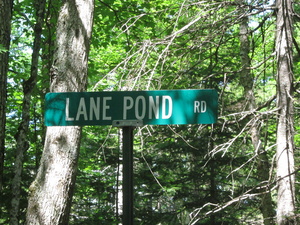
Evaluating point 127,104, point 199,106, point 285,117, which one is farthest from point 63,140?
point 285,117

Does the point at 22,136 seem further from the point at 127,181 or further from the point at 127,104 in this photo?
the point at 127,181

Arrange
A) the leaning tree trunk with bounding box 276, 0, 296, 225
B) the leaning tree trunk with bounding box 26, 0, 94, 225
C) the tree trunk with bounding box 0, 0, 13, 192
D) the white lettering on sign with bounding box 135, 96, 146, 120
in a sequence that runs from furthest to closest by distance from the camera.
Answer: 1. the tree trunk with bounding box 0, 0, 13, 192
2. the leaning tree trunk with bounding box 276, 0, 296, 225
3. the leaning tree trunk with bounding box 26, 0, 94, 225
4. the white lettering on sign with bounding box 135, 96, 146, 120

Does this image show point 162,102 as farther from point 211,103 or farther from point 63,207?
point 63,207

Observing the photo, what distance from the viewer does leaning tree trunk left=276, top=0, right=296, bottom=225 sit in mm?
3764

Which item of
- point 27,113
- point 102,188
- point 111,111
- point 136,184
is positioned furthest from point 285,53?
point 102,188

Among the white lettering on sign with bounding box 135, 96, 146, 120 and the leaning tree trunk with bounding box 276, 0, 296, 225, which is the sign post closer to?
the white lettering on sign with bounding box 135, 96, 146, 120

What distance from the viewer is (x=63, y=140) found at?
3.37 meters

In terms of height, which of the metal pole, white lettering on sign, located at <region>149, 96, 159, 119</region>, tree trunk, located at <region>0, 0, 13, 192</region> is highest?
tree trunk, located at <region>0, 0, 13, 192</region>

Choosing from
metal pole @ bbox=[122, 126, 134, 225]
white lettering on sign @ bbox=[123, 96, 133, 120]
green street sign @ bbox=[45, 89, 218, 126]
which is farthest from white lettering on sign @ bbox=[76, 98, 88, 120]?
metal pole @ bbox=[122, 126, 134, 225]

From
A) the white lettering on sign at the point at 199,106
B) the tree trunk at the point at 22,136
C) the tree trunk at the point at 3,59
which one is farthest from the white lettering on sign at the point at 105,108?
the tree trunk at the point at 22,136

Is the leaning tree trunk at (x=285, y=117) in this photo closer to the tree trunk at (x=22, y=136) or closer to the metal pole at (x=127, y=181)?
the metal pole at (x=127, y=181)

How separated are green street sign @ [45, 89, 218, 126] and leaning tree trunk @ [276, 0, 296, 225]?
1834 millimetres

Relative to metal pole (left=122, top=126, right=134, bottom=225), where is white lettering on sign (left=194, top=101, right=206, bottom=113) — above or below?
above

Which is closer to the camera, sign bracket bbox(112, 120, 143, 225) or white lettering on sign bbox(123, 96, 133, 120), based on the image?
sign bracket bbox(112, 120, 143, 225)
